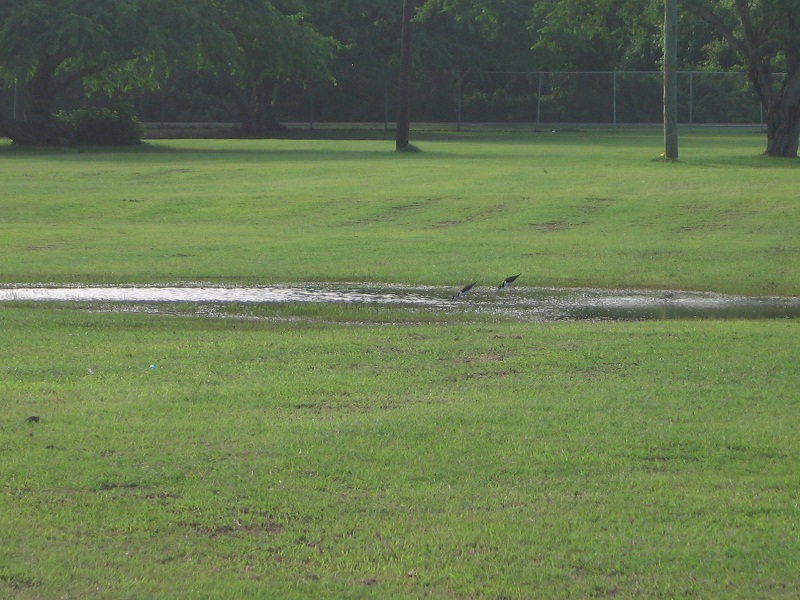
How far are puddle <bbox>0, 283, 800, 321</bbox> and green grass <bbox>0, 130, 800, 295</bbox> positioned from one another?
1.76ft

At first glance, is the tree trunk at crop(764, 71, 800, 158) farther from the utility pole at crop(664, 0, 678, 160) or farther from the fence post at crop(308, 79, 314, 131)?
the fence post at crop(308, 79, 314, 131)

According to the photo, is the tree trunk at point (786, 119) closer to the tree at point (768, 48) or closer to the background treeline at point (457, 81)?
the tree at point (768, 48)

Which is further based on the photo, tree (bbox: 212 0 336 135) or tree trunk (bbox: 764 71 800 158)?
tree (bbox: 212 0 336 135)

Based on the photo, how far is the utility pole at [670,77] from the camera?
29.0 meters

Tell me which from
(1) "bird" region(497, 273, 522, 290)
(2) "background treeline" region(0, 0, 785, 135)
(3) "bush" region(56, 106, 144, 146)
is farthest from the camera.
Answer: (2) "background treeline" region(0, 0, 785, 135)

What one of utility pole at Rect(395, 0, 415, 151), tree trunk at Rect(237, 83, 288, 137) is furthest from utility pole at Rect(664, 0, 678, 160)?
tree trunk at Rect(237, 83, 288, 137)

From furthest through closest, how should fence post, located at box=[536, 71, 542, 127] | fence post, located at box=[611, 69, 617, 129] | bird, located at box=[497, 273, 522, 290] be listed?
fence post, located at box=[536, 71, 542, 127] → fence post, located at box=[611, 69, 617, 129] → bird, located at box=[497, 273, 522, 290]

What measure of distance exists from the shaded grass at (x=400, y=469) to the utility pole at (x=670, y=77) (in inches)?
828

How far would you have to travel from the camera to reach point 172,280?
13594 millimetres

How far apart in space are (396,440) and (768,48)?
28.2 m

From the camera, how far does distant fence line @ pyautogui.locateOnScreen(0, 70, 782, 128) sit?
53500 millimetres

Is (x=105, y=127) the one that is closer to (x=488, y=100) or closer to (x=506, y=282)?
(x=488, y=100)

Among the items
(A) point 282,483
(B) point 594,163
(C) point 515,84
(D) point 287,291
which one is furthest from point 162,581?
(C) point 515,84

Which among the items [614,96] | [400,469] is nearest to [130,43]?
[614,96]
